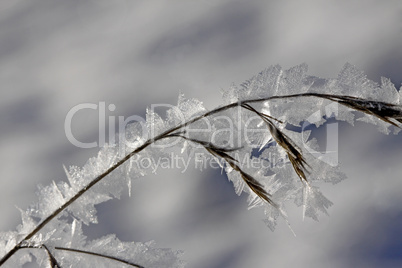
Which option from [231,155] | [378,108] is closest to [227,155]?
[231,155]

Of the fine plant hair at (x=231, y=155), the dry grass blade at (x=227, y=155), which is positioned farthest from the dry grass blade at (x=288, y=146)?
the dry grass blade at (x=227, y=155)

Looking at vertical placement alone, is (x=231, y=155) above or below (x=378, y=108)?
above

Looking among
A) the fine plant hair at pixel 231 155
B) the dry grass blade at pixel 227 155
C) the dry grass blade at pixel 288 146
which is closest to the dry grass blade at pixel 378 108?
the fine plant hair at pixel 231 155

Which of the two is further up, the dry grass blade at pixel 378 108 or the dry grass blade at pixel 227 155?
the dry grass blade at pixel 227 155

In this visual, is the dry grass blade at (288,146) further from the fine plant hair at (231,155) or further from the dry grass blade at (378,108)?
the dry grass blade at (378,108)

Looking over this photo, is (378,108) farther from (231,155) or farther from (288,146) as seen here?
(231,155)

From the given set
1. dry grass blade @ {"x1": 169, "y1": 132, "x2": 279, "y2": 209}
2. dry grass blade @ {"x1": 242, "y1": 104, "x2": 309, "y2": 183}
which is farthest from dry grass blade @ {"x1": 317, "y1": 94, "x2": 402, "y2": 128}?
dry grass blade @ {"x1": 169, "y1": 132, "x2": 279, "y2": 209}

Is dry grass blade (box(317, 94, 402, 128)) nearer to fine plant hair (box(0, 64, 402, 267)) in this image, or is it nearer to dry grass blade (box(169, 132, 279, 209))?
fine plant hair (box(0, 64, 402, 267))

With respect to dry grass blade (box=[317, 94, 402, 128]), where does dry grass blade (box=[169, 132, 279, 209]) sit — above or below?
above

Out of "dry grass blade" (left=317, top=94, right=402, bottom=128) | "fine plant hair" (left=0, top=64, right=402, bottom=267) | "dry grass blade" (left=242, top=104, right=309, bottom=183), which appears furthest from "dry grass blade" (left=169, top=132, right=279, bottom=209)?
"dry grass blade" (left=317, top=94, right=402, bottom=128)
